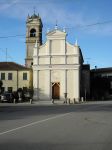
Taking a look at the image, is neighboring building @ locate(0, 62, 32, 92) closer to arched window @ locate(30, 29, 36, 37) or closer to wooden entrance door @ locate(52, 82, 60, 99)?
wooden entrance door @ locate(52, 82, 60, 99)

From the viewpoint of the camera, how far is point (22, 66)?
301 feet

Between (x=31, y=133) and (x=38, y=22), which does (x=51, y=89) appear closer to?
(x=38, y=22)

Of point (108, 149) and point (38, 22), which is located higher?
point (38, 22)

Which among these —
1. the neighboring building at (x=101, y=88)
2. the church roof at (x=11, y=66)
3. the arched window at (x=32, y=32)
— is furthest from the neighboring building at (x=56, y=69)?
the neighboring building at (x=101, y=88)

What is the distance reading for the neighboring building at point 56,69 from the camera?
7931 cm

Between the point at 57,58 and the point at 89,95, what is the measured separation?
15016mm

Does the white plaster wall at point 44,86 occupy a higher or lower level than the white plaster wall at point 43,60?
lower

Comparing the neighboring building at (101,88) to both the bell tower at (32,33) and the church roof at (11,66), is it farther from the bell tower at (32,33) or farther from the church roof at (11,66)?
the church roof at (11,66)

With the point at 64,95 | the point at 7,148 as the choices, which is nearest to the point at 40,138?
the point at 7,148

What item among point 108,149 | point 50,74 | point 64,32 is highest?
point 64,32

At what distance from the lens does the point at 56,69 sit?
80.0 m

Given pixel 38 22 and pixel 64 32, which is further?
pixel 38 22

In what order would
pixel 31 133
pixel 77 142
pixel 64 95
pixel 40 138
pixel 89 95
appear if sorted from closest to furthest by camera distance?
1. pixel 77 142
2. pixel 40 138
3. pixel 31 133
4. pixel 64 95
5. pixel 89 95

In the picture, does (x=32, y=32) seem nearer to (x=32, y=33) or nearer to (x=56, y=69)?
(x=32, y=33)
